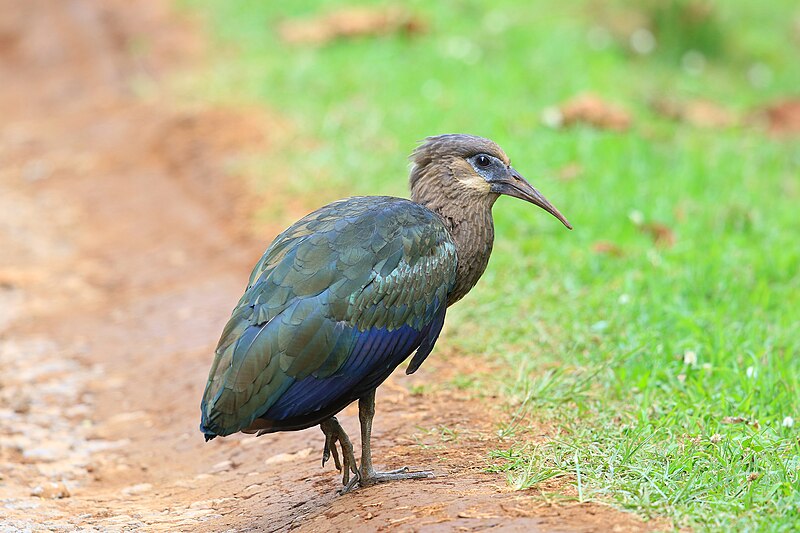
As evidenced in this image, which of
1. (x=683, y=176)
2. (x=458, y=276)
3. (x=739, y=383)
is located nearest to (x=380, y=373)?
(x=458, y=276)

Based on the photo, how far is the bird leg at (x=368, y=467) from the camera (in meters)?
4.16

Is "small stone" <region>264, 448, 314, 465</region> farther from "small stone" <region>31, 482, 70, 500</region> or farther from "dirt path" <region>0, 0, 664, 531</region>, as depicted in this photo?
"small stone" <region>31, 482, 70, 500</region>

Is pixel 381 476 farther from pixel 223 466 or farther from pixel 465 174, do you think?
pixel 465 174

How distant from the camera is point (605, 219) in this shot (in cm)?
709

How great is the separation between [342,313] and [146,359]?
271cm

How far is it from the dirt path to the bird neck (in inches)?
28.7

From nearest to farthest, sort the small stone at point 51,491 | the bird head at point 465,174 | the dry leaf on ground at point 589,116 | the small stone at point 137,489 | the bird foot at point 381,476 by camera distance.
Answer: the bird foot at point 381,476
the bird head at point 465,174
the small stone at point 51,491
the small stone at point 137,489
the dry leaf on ground at point 589,116

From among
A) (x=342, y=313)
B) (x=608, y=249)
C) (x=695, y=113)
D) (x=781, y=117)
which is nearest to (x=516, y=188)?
(x=342, y=313)

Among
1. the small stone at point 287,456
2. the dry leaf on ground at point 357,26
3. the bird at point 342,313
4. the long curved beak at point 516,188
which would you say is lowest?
the small stone at point 287,456

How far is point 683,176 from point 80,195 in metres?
5.17

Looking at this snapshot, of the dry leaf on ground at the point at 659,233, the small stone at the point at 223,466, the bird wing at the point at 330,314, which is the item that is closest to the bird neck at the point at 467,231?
the bird wing at the point at 330,314

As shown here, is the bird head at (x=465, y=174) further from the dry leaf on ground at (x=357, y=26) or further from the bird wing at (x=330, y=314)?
the dry leaf on ground at (x=357, y=26)

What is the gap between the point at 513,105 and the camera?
9320 millimetres

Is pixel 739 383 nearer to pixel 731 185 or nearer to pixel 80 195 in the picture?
pixel 731 185
